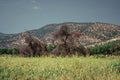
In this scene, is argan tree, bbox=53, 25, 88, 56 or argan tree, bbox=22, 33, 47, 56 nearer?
argan tree, bbox=53, 25, 88, 56

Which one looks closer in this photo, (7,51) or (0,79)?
(0,79)

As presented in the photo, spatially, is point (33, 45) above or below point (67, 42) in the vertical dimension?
below

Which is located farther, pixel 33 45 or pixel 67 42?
pixel 33 45

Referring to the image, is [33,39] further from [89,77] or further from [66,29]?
[89,77]

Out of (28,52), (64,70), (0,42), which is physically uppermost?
(64,70)

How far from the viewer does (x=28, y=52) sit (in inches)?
2594

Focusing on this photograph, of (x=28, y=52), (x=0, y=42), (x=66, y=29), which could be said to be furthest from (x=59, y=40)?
(x=0, y=42)

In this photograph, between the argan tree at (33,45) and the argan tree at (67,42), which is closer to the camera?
the argan tree at (67,42)

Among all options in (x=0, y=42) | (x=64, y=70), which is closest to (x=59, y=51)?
(x=64, y=70)

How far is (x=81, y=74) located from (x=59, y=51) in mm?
53599

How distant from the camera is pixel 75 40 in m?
64.9

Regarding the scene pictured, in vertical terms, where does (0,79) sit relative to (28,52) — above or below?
above

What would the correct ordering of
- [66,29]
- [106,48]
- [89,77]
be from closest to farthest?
[89,77]
[66,29]
[106,48]

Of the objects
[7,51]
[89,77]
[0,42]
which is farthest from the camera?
[0,42]
